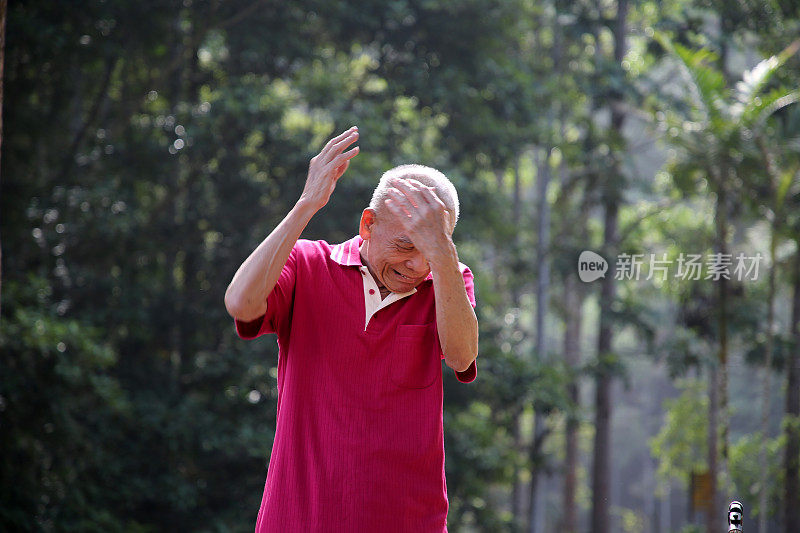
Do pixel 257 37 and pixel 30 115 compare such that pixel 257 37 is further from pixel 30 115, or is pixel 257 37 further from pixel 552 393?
pixel 552 393

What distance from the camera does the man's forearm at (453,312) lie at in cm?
166

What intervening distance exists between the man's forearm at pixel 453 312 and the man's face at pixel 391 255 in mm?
110

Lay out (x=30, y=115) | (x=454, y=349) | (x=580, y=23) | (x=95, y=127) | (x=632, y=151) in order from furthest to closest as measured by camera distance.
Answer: (x=632, y=151), (x=580, y=23), (x=95, y=127), (x=30, y=115), (x=454, y=349)

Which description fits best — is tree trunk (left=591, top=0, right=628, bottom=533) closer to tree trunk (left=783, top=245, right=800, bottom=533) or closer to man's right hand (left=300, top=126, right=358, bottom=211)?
tree trunk (left=783, top=245, right=800, bottom=533)

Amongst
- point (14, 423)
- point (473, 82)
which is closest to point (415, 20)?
point (473, 82)

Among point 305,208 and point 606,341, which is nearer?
point 305,208

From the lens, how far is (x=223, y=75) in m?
9.48

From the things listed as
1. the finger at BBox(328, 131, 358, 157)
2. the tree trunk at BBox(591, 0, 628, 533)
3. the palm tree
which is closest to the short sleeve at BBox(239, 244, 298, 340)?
the finger at BBox(328, 131, 358, 157)

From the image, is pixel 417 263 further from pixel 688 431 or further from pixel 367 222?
pixel 688 431

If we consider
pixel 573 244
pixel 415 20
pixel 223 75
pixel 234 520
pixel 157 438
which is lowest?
pixel 234 520

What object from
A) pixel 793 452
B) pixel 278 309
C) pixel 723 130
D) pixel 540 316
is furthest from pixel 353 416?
pixel 540 316

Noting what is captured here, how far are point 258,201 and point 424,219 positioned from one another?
770cm

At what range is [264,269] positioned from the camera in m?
1.68

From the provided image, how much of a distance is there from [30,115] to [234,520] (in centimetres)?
422
